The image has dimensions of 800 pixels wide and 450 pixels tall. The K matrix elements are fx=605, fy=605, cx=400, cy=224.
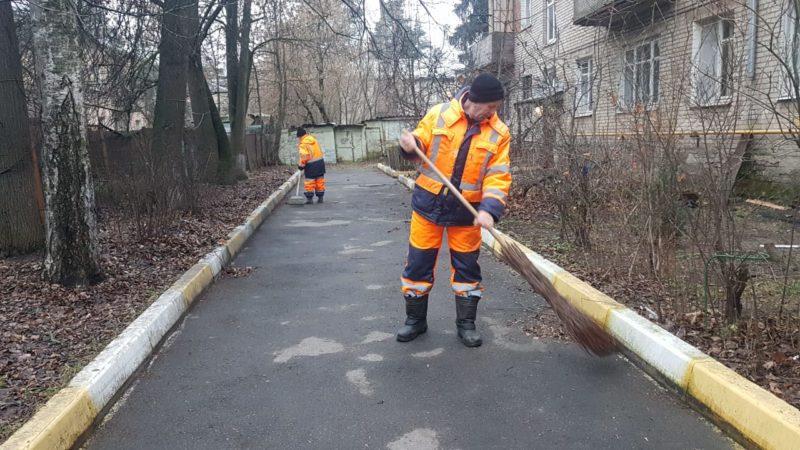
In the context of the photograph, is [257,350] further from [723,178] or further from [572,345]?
[723,178]

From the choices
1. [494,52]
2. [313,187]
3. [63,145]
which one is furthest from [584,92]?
[313,187]

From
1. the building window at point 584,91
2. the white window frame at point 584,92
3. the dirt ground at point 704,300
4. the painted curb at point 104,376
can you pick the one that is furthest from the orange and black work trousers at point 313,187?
the dirt ground at point 704,300

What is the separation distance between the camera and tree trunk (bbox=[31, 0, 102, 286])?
4.84 m

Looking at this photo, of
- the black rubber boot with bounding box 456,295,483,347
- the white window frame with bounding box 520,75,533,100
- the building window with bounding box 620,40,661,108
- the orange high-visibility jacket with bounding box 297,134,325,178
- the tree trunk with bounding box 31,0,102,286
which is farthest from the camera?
the orange high-visibility jacket with bounding box 297,134,325,178

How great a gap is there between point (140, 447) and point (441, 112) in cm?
272

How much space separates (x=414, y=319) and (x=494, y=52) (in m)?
9.18

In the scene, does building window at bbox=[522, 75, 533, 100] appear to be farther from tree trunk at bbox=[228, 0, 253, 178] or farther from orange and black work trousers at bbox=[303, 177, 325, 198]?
tree trunk at bbox=[228, 0, 253, 178]

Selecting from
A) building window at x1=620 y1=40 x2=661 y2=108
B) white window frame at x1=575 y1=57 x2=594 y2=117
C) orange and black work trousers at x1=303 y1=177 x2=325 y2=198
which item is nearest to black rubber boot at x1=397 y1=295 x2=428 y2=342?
building window at x1=620 y1=40 x2=661 y2=108

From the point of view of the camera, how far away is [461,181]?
13.7 ft

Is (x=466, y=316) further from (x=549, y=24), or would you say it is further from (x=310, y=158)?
(x=549, y=24)

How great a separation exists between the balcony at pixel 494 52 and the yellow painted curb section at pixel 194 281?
6.55 metres

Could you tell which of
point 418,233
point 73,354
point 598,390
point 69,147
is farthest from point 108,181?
point 598,390

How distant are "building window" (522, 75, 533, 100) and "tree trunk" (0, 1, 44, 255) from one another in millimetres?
6729

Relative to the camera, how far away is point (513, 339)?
173 inches
